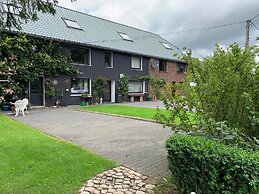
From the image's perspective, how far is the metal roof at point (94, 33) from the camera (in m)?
17.7

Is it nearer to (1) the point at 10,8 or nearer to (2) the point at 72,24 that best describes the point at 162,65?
(2) the point at 72,24

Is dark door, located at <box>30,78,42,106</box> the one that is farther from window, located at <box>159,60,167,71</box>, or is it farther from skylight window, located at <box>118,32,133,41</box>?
window, located at <box>159,60,167,71</box>

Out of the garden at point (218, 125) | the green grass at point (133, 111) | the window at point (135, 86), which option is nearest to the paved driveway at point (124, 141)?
the garden at point (218, 125)

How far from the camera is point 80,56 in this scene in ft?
63.5

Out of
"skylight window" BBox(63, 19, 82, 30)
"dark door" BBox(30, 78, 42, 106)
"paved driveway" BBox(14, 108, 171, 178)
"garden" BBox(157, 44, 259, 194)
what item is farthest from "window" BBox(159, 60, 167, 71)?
"garden" BBox(157, 44, 259, 194)

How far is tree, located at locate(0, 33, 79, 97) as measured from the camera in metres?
14.2

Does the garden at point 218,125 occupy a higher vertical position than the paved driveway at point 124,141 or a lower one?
higher

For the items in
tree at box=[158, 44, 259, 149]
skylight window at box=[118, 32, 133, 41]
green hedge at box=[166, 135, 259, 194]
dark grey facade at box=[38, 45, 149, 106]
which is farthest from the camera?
skylight window at box=[118, 32, 133, 41]

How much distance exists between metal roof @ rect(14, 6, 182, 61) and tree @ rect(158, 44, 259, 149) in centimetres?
1379

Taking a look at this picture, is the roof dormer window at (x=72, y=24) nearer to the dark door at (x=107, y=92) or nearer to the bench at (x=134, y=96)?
the dark door at (x=107, y=92)

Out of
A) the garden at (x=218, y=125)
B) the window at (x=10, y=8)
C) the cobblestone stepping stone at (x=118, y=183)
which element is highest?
the window at (x=10, y=8)

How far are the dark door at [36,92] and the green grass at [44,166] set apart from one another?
1022 centimetres

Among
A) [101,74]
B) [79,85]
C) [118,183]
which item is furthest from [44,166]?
[101,74]

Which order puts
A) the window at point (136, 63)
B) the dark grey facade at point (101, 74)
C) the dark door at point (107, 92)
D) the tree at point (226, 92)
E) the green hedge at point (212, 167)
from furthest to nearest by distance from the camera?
the window at point (136, 63), the dark door at point (107, 92), the dark grey facade at point (101, 74), the tree at point (226, 92), the green hedge at point (212, 167)
